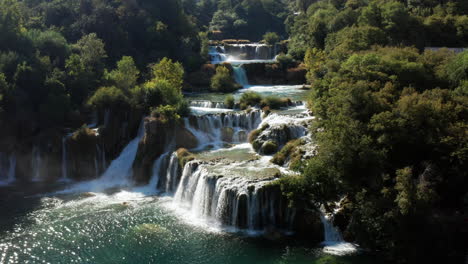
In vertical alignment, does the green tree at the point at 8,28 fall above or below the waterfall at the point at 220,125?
above

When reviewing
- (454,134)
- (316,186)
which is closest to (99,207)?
(316,186)

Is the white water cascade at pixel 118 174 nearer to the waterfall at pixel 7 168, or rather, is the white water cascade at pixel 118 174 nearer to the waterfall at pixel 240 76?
the waterfall at pixel 7 168

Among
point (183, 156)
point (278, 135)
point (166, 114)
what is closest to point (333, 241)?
point (278, 135)

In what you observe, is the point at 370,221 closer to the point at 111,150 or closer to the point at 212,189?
the point at 212,189

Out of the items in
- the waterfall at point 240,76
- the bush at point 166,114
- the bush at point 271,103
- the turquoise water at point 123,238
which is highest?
the waterfall at point 240,76

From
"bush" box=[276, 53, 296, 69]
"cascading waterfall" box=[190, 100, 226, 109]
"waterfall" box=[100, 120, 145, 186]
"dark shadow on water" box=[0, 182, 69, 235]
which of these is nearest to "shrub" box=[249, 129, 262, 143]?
"cascading waterfall" box=[190, 100, 226, 109]

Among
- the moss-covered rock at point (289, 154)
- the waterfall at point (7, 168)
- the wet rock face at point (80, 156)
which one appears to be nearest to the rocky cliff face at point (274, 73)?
the moss-covered rock at point (289, 154)

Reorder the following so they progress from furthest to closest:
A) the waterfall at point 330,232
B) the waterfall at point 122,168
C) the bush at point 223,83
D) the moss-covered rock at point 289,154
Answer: the bush at point 223,83 < the waterfall at point 122,168 < the moss-covered rock at point 289,154 < the waterfall at point 330,232

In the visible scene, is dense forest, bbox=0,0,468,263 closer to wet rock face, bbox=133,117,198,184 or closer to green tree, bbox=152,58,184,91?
green tree, bbox=152,58,184,91
